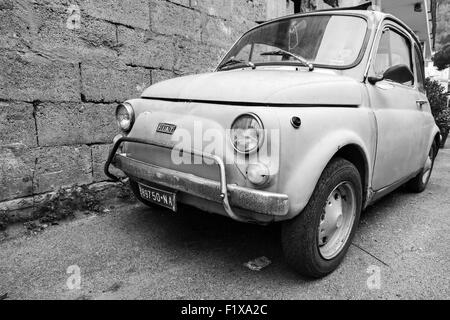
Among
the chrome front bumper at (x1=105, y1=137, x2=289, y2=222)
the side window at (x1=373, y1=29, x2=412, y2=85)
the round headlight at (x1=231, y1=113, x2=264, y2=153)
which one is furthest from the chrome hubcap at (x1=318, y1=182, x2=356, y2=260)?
the side window at (x1=373, y1=29, x2=412, y2=85)

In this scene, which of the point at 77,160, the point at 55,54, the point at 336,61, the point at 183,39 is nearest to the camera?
the point at 336,61

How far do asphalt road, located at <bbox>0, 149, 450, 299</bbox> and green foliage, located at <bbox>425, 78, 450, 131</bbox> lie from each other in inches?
215

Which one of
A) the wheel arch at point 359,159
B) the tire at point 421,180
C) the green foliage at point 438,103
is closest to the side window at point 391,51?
the wheel arch at point 359,159

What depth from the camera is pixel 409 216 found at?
3.62m

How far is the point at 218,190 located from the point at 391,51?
7.56 ft

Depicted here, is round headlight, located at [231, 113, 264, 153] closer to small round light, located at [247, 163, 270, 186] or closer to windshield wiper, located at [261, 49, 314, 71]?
small round light, located at [247, 163, 270, 186]

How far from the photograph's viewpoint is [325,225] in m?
2.37

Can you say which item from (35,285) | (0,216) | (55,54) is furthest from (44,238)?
(55,54)

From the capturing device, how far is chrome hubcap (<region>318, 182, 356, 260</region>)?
2.38m

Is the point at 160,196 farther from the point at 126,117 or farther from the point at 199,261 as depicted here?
the point at 126,117

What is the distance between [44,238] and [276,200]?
2.15 meters

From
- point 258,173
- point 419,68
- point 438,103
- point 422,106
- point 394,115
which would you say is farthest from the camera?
point 438,103

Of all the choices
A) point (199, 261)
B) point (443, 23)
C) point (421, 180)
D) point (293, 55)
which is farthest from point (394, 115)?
point (443, 23)

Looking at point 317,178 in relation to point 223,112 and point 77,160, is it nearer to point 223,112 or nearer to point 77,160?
point 223,112
